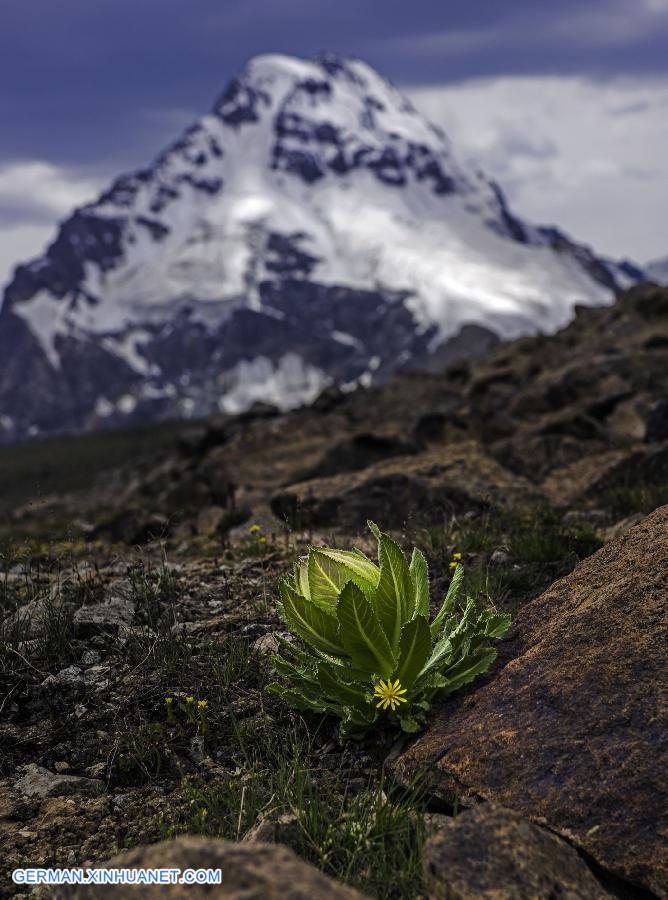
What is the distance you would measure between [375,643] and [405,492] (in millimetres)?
4974

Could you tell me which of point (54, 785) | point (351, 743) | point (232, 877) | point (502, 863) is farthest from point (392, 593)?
point (54, 785)

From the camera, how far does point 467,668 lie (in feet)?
13.9

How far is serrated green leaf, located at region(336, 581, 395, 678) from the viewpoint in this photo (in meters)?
3.90

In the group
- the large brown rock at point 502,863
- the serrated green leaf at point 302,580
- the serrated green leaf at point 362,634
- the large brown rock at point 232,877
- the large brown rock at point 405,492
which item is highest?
the large brown rock at point 405,492

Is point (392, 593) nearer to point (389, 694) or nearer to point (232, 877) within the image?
point (389, 694)

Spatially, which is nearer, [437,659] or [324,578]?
[437,659]

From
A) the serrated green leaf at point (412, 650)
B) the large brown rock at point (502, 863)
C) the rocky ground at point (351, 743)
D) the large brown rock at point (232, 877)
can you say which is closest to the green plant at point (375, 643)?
the serrated green leaf at point (412, 650)

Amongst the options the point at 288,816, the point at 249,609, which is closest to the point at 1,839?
the point at 288,816

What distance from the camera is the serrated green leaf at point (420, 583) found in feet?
14.4

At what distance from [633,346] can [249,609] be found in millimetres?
14556

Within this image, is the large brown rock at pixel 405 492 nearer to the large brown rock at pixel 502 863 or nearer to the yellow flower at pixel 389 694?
the yellow flower at pixel 389 694

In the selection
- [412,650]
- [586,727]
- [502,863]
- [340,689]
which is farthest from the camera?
[340,689]

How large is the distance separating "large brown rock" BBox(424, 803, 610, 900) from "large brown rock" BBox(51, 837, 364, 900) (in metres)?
0.47

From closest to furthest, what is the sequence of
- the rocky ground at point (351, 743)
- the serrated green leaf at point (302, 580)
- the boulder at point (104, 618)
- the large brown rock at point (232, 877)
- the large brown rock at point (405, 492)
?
the large brown rock at point (232, 877), the rocky ground at point (351, 743), the serrated green leaf at point (302, 580), the boulder at point (104, 618), the large brown rock at point (405, 492)
